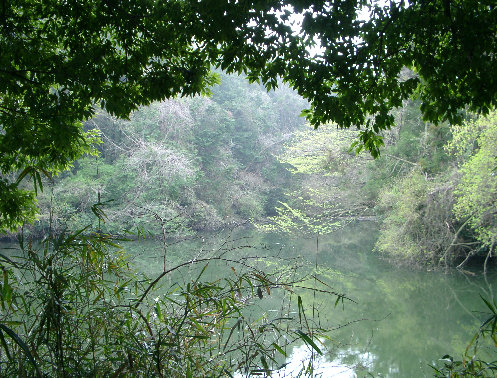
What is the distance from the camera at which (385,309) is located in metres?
8.70

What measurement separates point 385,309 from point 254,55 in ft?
22.3

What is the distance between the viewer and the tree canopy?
2941 millimetres

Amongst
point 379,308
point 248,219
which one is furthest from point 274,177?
point 248,219

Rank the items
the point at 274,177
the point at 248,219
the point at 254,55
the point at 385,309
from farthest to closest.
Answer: the point at 274,177, the point at 385,309, the point at 248,219, the point at 254,55

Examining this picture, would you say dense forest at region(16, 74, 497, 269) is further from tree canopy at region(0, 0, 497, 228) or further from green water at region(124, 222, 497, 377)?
tree canopy at region(0, 0, 497, 228)

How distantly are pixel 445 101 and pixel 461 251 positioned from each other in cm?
873

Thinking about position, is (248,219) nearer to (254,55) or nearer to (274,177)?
(254,55)

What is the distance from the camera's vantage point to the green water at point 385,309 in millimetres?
6141

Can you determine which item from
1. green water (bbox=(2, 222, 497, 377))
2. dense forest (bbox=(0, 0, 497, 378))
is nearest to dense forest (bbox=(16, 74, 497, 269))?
dense forest (bbox=(0, 0, 497, 378))

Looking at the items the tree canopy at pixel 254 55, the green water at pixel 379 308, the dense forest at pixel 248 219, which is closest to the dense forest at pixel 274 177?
the dense forest at pixel 248 219

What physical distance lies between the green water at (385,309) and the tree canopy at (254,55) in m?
1.49

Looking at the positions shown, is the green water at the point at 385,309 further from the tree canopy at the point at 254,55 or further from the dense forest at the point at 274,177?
the tree canopy at the point at 254,55

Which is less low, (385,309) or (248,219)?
(248,219)

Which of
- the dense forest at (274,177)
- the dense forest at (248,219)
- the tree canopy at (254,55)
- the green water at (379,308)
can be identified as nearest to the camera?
the dense forest at (248,219)
